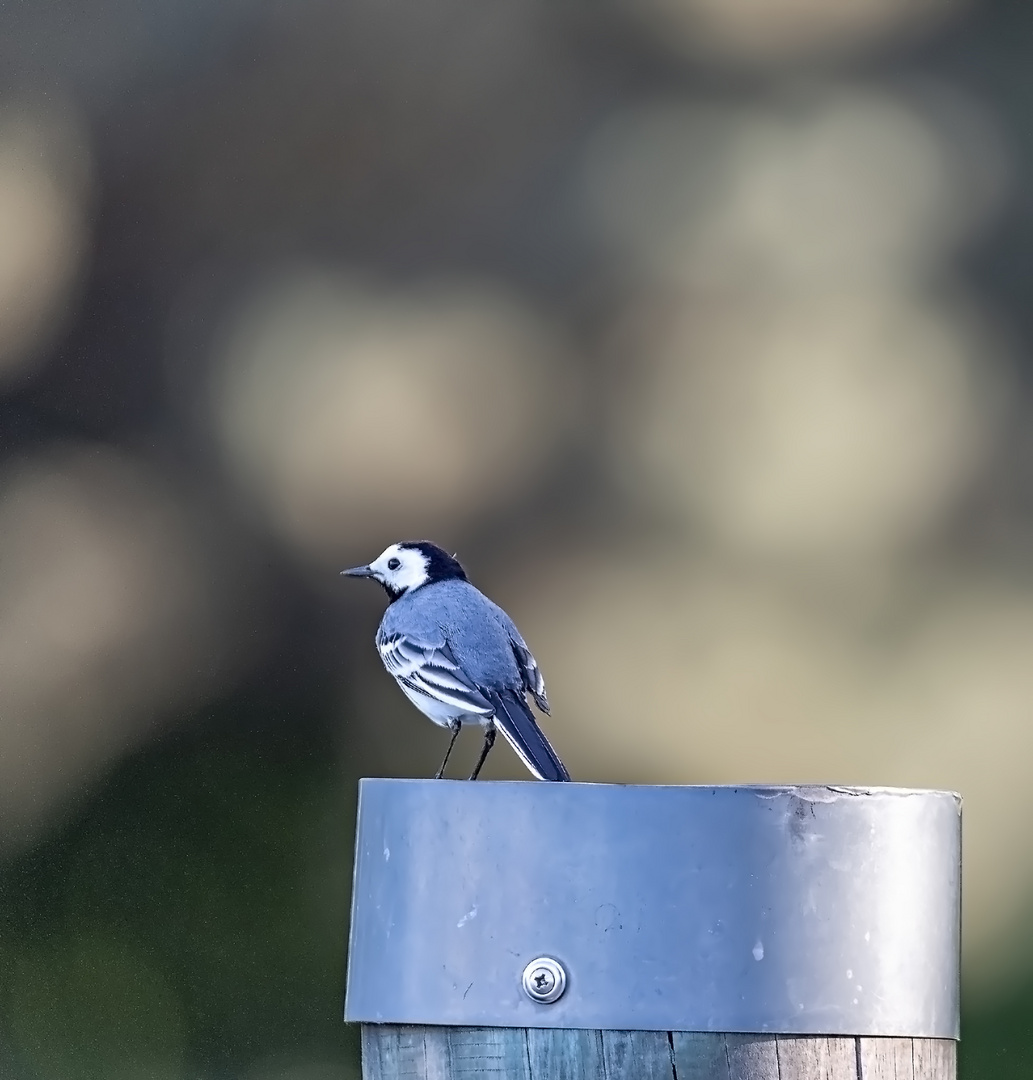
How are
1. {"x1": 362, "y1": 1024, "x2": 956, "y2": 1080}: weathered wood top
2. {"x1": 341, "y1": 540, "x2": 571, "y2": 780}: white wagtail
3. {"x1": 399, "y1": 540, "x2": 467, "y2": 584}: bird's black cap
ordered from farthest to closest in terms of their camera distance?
{"x1": 399, "y1": 540, "x2": 467, "y2": 584}: bird's black cap → {"x1": 341, "y1": 540, "x2": 571, "y2": 780}: white wagtail → {"x1": 362, "y1": 1024, "x2": 956, "y2": 1080}: weathered wood top

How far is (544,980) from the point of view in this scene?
1795 mm

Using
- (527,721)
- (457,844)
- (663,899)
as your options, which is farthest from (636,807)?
(527,721)

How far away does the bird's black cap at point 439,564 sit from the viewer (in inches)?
153

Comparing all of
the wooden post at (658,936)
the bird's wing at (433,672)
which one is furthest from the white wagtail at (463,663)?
the wooden post at (658,936)

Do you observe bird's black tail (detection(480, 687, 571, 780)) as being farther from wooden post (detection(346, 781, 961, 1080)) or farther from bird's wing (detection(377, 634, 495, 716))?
wooden post (detection(346, 781, 961, 1080))

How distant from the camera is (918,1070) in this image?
6.16 ft

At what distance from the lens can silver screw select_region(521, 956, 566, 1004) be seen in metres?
1.79

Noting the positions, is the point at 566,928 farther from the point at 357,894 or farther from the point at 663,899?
the point at 357,894

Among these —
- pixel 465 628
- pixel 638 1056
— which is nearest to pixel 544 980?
pixel 638 1056

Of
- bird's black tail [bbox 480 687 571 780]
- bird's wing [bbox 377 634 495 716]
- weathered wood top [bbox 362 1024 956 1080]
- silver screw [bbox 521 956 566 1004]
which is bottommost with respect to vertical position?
weathered wood top [bbox 362 1024 956 1080]

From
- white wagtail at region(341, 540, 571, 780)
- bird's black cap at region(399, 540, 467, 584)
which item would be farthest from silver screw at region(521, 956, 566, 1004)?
bird's black cap at region(399, 540, 467, 584)

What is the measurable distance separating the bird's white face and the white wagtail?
0.21m

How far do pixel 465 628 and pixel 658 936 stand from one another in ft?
5.30

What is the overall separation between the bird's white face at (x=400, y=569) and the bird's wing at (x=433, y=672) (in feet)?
1.39
